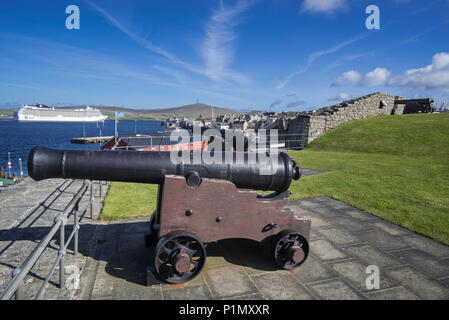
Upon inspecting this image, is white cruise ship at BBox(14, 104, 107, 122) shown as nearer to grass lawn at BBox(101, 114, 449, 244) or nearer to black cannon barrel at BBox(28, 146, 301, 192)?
grass lawn at BBox(101, 114, 449, 244)

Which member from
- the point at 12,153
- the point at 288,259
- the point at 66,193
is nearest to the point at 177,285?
the point at 288,259

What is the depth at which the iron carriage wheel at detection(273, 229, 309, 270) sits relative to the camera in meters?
3.49

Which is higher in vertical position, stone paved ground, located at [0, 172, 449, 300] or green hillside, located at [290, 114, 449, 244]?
green hillside, located at [290, 114, 449, 244]

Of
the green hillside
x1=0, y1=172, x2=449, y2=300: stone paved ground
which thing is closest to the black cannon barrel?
x1=0, y1=172, x2=449, y2=300: stone paved ground

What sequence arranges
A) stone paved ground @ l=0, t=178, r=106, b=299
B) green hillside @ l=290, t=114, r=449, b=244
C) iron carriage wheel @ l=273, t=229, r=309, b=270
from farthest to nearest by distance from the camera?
green hillside @ l=290, t=114, r=449, b=244
iron carriage wheel @ l=273, t=229, r=309, b=270
stone paved ground @ l=0, t=178, r=106, b=299

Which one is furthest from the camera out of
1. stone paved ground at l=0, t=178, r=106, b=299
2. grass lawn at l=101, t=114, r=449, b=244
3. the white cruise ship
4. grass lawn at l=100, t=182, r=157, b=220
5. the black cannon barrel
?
the white cruise ship

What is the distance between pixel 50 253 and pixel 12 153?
47679 millimetres

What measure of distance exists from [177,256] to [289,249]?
1.41 metres

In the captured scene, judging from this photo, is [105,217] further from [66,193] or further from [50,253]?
[66,193]

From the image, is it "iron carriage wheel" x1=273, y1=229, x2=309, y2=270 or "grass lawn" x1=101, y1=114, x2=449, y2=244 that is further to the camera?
"grass lawn" x1=101, y1=114, x2=449, y2=244

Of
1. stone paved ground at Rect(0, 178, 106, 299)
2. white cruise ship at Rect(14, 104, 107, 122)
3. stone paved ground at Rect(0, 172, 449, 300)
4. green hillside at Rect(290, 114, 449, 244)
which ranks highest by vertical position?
white cruise ship at Rect(14, 104, 107, 122)

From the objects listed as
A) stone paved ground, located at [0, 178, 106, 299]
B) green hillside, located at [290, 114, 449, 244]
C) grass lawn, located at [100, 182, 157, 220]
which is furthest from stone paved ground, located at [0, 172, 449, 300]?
green hillside, located at [290, 114, 449, 244]

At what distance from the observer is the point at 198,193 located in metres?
3.19

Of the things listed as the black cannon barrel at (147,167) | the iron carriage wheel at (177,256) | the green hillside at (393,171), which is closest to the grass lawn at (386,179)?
the green hillside at (393,171)
